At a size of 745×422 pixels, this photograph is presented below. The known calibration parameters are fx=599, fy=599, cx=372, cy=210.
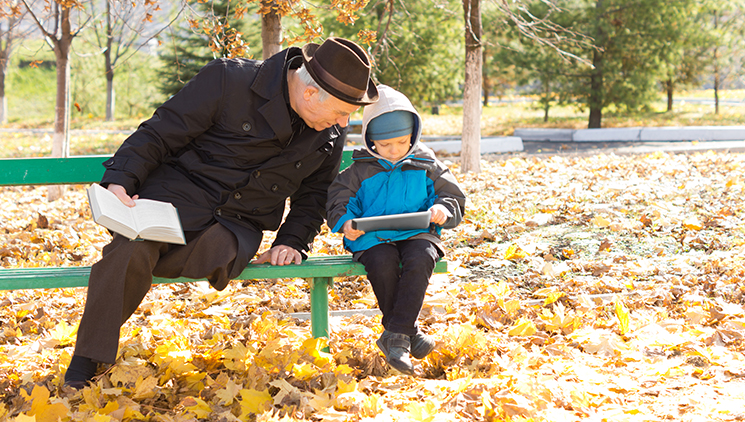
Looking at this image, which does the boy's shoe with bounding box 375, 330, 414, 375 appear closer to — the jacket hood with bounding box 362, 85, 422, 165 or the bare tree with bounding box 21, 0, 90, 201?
the jacket hood with bounding box 362, 85, 422, 165

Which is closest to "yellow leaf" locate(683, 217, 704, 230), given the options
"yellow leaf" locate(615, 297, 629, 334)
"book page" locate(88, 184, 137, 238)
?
"yellow leaf" locate(615, 297, 629, 334)

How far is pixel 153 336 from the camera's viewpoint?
2.77 metres

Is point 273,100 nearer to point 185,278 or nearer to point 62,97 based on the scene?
point 185,278

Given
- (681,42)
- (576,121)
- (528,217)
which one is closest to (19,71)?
(576,121)

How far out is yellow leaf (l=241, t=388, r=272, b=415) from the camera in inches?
79.4

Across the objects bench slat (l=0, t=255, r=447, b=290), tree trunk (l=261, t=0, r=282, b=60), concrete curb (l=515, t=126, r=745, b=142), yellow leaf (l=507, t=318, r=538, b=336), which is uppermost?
tree trunk (l=261, t=0, r=282, b=60)

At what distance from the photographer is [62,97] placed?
6.74 metres

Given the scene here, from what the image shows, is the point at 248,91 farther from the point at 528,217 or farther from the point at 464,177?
the point at 464,177

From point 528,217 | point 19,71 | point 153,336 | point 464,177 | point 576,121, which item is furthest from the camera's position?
point 19,71

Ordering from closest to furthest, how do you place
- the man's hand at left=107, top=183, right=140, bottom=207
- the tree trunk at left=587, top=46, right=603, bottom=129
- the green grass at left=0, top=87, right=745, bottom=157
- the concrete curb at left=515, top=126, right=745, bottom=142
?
1. the man's hand at left=107, top=183, right=140, bottom=207
2. the concrete curb at left=515, top=126, right=745, bottom=142
3. the green grass at left=0, top=87, right=745, bottom=157
4. the tree trunk at left=587, top=46, right=603, bottom=129

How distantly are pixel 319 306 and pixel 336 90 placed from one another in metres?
0.89

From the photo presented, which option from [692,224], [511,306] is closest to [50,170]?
[511,306]

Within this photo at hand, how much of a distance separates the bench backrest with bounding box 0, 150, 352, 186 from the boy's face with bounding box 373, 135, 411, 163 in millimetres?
1347

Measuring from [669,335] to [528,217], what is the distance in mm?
2441
